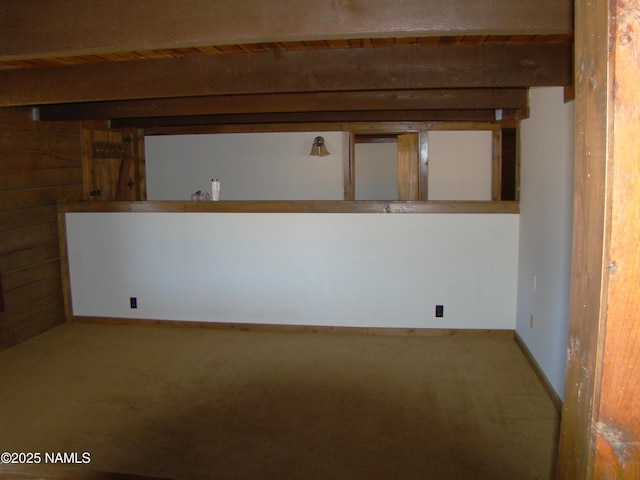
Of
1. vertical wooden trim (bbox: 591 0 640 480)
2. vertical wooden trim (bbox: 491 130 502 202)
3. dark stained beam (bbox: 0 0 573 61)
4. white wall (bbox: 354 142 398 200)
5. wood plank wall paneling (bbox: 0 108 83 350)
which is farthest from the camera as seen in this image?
white wall (bbox: 354 142 398 200)

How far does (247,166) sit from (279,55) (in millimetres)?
3659

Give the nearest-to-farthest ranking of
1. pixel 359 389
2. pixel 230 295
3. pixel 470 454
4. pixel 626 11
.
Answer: pixel 626 11, pixel 470 454, pixel 359 389, pixel 230 295

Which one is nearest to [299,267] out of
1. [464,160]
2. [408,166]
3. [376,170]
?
[408,166]

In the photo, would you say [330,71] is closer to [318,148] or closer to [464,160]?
[318,148]

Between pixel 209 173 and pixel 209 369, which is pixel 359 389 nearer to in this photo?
pixel 209 369

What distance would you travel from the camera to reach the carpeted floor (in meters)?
2.54

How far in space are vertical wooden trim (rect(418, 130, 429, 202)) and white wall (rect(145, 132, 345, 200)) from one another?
97cm

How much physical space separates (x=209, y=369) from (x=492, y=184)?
4.20m

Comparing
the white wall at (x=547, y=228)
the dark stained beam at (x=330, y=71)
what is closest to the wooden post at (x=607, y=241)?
the dark stained beam at (x=330, y=71)

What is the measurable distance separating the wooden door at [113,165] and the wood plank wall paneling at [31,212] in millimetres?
139

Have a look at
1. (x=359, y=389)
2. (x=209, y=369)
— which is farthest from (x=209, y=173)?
(x=359, y=389)

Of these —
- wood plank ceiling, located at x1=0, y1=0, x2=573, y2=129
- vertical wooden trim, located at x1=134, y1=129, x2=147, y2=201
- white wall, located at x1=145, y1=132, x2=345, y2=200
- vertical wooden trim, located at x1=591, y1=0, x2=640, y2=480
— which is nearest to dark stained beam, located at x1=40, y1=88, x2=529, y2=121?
wood plank ceiling, located at x1=0, y1=0, x2=573, y2=129

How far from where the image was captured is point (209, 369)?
3.78 meters

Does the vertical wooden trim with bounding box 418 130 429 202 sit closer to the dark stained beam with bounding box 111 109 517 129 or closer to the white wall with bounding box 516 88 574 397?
the dark stained beam with bounding box 111 109 517 129
